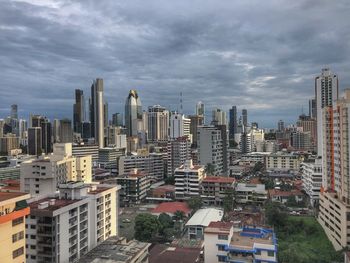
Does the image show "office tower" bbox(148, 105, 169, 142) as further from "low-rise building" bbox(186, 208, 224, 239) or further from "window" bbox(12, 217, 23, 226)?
"window" bbox(12, 217, 23, 226)

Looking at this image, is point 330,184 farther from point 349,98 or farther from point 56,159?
point 56,159

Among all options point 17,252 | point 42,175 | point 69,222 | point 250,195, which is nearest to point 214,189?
point 250,195

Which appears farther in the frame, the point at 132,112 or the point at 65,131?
the point at 132,112

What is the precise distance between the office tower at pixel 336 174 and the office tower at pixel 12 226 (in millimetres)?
15591

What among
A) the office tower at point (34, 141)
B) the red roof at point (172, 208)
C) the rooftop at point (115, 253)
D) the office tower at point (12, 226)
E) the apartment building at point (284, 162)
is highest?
the office tower at point (34, 141)

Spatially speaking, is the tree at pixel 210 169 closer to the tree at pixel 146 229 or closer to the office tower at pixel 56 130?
the tree at pixel 146 229

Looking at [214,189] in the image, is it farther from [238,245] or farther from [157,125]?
[157,125]

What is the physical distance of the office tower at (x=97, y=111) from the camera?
82294 mm

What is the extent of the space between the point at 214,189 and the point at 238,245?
1791 cm

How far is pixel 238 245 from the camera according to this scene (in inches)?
530

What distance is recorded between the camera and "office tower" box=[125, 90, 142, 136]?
97500 mm

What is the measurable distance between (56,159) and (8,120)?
80.6m

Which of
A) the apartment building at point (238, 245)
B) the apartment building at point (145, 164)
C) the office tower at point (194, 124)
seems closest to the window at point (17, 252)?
the apartment building at point (238, 245)

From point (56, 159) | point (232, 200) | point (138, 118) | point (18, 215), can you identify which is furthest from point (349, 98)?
point (138, 118)
